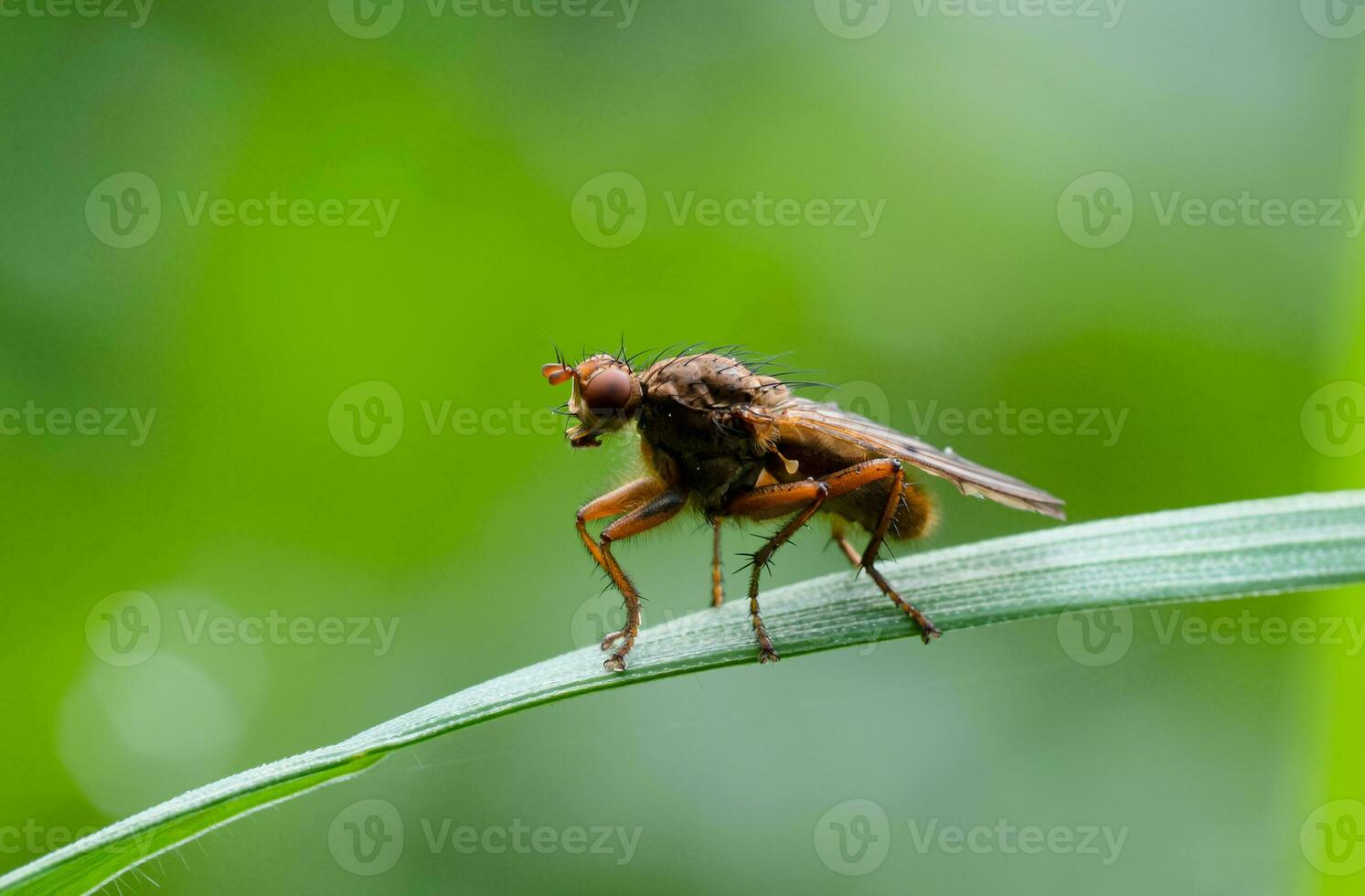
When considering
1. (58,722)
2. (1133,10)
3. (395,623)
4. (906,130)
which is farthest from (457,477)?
(1133,10)

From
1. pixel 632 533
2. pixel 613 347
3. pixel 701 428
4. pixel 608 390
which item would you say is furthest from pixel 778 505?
pixel 613 347

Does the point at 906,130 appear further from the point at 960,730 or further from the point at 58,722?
the point at 58,722

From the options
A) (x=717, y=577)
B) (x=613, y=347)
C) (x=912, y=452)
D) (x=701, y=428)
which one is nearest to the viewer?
(x=701, y=428)

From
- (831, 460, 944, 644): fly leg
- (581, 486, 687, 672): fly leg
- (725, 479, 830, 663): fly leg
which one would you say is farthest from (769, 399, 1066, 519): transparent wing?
(581, 486, 687, 672): fly leg

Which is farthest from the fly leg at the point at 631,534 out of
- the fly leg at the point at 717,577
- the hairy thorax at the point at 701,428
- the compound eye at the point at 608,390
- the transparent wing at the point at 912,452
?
the fly leg at the point at 717,577

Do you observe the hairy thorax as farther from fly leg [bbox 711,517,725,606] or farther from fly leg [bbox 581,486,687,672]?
fly leg [bbox 711,517,725,606]

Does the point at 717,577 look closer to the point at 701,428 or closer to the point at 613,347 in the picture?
the point at 701,428
